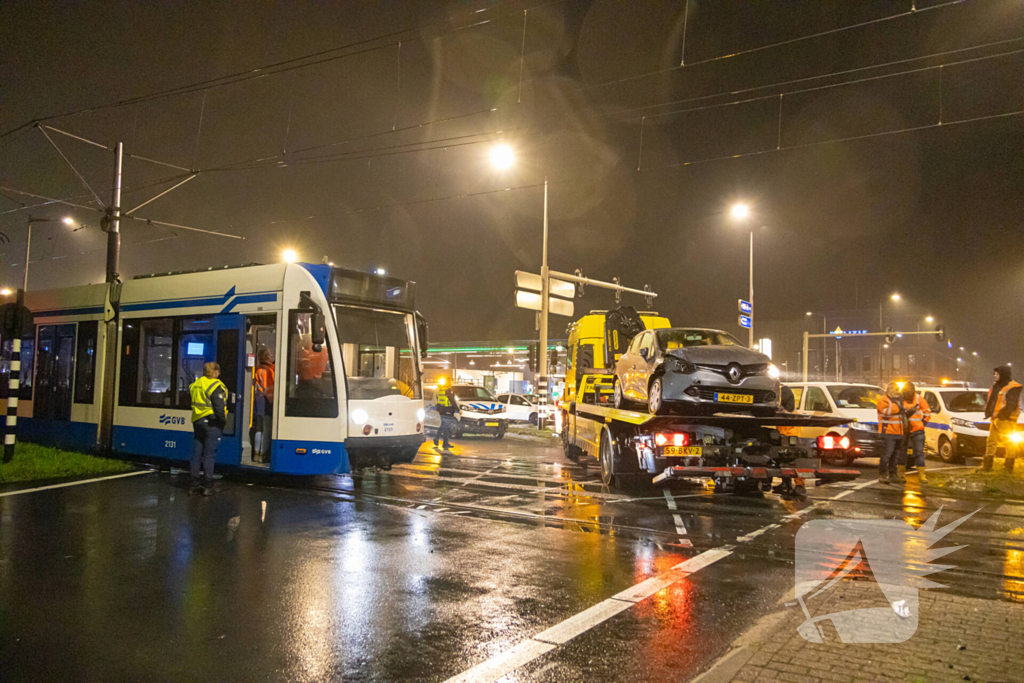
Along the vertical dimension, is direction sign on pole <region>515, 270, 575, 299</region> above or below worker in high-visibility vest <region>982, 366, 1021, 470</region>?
above

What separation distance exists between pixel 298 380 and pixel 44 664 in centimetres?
644

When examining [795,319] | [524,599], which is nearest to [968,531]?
[524,599]

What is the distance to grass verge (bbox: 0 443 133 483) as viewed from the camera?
11109mm

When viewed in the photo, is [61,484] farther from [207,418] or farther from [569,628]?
[569,628]

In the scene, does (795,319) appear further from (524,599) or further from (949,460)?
(524,599)

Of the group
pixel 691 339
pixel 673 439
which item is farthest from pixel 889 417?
pixel 673 439

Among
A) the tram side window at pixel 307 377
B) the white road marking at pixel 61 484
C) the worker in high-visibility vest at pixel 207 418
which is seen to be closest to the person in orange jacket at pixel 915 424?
the tram side window at pixel 307 377

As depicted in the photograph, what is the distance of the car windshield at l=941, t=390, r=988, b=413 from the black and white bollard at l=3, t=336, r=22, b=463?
19.7 m

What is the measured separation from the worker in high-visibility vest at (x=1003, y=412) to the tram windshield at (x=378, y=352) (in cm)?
1027

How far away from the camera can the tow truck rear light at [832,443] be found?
9844 mm

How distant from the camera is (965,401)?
16.8 metres

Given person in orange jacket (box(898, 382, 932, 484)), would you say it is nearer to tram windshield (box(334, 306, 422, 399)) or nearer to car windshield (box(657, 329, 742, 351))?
car windshield (box(657, 329, 742, 351))

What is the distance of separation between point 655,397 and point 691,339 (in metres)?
1.33

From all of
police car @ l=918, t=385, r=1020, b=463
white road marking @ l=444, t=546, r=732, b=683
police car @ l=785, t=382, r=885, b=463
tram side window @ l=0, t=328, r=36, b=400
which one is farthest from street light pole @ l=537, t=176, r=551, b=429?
white road marking @ l=444, t=546, r=732, b=683
